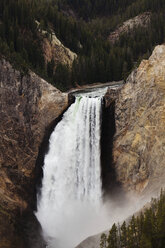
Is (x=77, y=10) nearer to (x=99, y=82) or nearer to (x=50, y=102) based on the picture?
(x=99, y=82)

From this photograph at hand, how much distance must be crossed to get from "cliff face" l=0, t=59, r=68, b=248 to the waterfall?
1.86 meters

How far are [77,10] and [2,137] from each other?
15137 cm

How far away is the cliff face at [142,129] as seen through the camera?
39938mm

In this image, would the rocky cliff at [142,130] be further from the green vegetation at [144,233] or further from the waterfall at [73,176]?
the green vegetation at [144,233]

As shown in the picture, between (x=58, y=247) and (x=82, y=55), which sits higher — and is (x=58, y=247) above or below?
below

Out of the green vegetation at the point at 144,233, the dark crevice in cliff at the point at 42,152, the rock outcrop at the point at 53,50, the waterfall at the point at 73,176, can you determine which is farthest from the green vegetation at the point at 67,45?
the green vegetation at the point at 144,233

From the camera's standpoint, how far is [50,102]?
4969cm

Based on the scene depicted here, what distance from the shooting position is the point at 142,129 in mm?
41812

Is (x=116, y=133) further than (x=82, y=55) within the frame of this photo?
No

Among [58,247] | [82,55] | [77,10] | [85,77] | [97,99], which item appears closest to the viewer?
[58,247]

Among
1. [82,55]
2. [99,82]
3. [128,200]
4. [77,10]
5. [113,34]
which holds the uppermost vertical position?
[77,10]

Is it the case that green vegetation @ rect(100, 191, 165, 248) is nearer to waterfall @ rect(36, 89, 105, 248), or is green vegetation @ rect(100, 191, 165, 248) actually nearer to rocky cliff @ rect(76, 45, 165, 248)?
rocky cliff @ rect(76, 45, 165, 248)

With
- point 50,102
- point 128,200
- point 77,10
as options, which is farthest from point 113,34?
point 128,200

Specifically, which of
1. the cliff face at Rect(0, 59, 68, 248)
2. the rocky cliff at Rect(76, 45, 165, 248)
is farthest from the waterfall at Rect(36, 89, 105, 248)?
the rocky cliff at Rect(76, 45, 165, 248)
